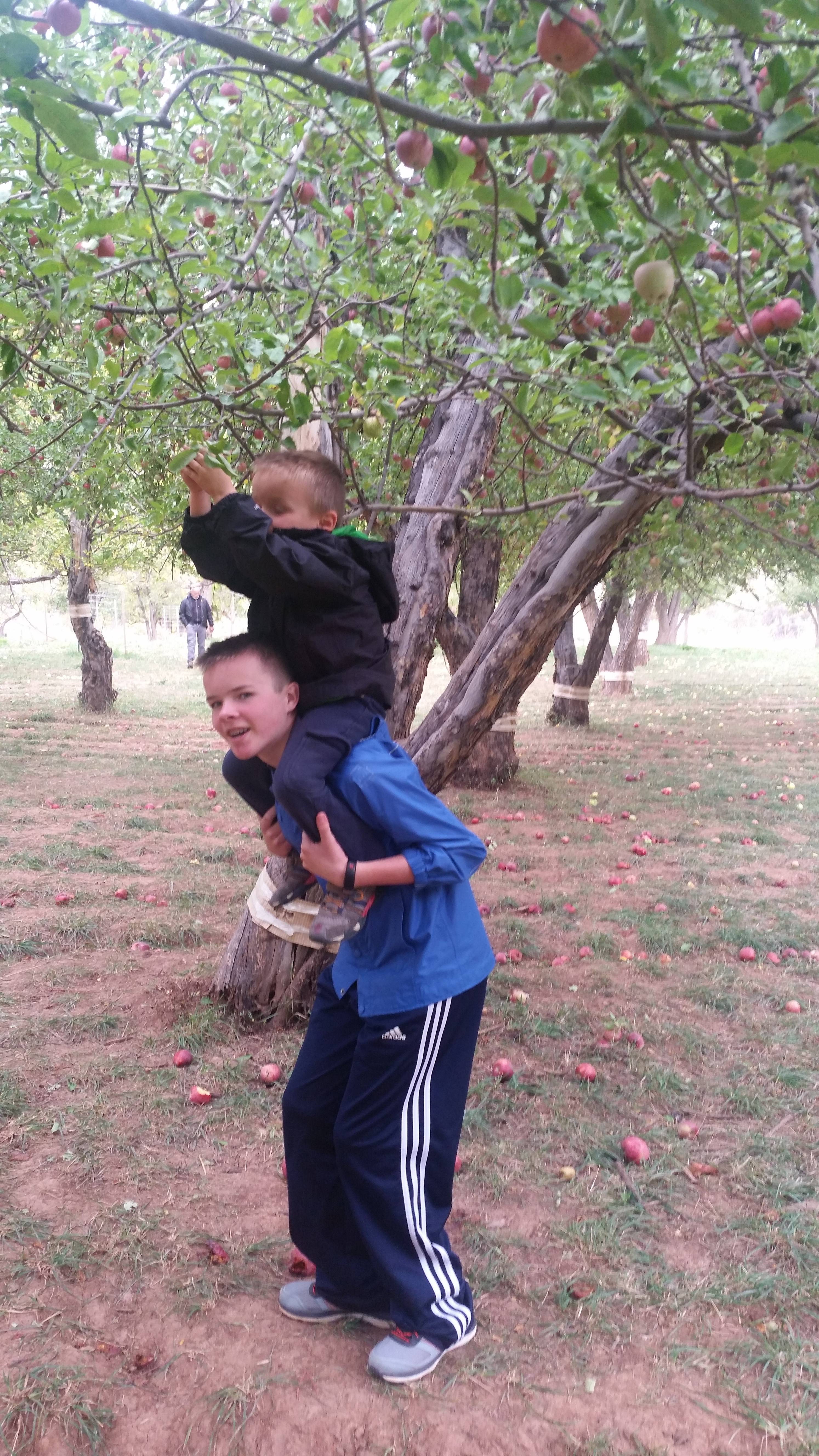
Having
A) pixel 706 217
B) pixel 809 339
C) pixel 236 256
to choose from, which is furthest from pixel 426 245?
pixel 706 217

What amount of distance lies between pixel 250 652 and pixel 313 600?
0.19 metres

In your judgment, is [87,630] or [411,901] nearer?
[411,901]

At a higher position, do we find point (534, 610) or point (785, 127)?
point (785, 127)

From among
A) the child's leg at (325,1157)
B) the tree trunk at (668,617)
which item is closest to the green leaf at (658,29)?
the child's leg at (325,1157)

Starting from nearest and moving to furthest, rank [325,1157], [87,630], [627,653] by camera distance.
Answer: [325,1157] → [87,630] → [627,653]

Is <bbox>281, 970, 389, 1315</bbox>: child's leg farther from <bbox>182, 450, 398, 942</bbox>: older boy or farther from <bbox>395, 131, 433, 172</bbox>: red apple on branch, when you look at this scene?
<bbox>395, 131, 433, 172</bbox>: red apple on branch

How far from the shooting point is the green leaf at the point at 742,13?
114cm

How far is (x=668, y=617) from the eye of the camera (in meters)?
37.6

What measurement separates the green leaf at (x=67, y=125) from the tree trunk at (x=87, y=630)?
37.3 ft

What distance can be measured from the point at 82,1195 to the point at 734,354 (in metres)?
3.21

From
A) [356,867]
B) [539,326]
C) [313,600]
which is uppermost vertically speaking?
[539,326]

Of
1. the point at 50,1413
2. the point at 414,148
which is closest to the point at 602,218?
the point at 414,148

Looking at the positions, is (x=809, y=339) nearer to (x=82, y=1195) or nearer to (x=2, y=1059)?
(x=82, y=1195)

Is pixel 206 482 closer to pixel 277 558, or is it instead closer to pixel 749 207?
pixel 277 558
